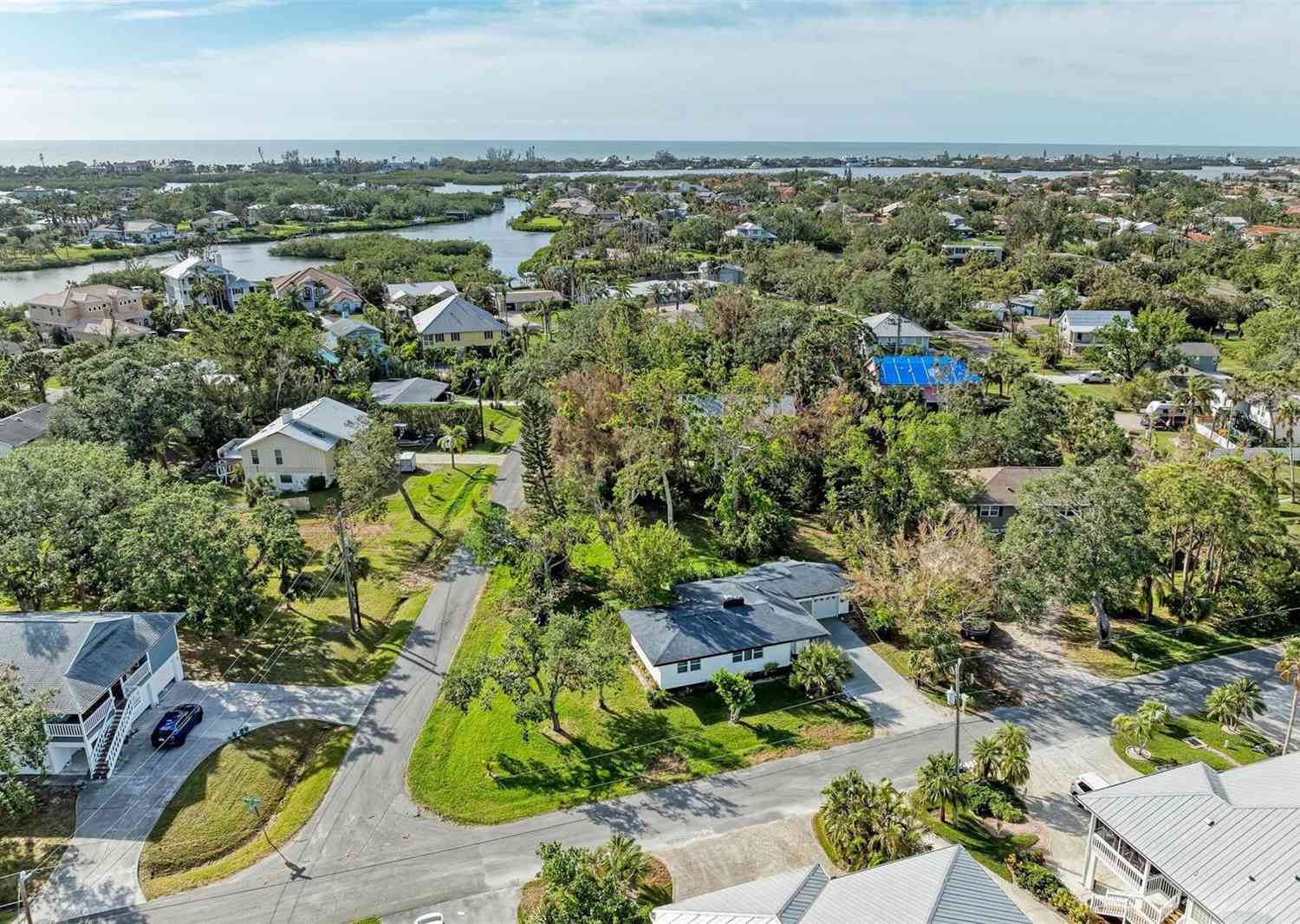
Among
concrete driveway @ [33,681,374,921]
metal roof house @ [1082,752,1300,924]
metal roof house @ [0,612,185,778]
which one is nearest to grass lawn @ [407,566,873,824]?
concrete driveway @ [33,681,374,921]

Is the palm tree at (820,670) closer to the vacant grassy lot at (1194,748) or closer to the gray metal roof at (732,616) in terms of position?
the gray metal roof at (732,616)

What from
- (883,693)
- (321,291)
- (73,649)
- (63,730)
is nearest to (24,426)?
(73,649)

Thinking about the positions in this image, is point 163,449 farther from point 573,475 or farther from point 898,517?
point 898,517

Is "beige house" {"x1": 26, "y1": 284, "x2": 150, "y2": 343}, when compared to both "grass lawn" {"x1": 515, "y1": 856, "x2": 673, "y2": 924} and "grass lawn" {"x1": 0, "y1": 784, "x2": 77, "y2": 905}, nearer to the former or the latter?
"grass lawn" {"x1": 0, "y1": 784, "x2": 77, "y2": 905}

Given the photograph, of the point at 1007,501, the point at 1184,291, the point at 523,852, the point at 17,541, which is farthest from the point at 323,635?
the point at 1184,291

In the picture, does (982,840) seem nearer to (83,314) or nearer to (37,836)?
(37,836)

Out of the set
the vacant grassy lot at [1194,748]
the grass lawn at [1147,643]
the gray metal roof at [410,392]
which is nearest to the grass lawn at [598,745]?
the vacant grassy lot at [1194,748]
